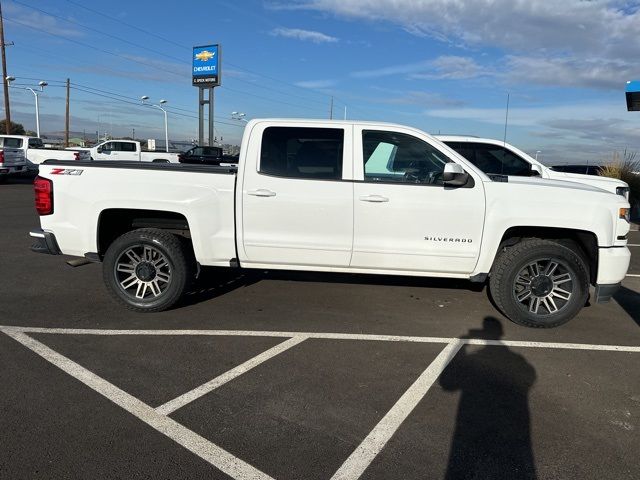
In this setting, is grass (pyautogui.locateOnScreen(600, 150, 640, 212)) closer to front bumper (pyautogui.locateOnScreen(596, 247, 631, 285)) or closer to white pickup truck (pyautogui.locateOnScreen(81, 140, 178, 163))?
front bumper (pyautogui.locateOnScreen(596, 247, 631, 285))

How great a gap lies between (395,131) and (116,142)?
26.7 meters

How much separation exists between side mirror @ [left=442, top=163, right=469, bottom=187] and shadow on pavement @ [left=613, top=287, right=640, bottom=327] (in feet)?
8.50

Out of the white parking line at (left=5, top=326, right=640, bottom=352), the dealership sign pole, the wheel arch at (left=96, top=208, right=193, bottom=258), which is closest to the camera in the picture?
the white parking line at (left=5, top=326, right=640, bottom=352)

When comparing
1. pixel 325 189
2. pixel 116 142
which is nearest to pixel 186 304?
pixel 325 189

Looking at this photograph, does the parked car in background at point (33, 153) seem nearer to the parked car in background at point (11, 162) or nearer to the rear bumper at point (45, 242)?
the parked car in background at point (11, 162)

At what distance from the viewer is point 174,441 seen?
2998mm

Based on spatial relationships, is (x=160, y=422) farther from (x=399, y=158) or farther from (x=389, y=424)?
(x=399, y=158)

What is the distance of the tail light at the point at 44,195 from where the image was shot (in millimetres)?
5184

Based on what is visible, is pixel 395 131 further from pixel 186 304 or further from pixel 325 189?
pixel 186 304

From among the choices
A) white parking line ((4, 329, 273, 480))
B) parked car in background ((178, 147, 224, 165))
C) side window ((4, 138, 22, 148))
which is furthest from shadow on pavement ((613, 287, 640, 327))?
parked car in background ((178, 147, 224, 165))

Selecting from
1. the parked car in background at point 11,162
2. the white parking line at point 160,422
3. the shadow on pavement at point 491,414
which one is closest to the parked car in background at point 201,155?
the parked car in background at point 11,162

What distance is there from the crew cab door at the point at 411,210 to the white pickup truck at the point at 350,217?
0.01 metres

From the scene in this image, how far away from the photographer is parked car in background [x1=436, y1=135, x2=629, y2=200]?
30.2ft

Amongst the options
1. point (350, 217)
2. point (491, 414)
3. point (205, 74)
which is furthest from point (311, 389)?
point (205, 74)
